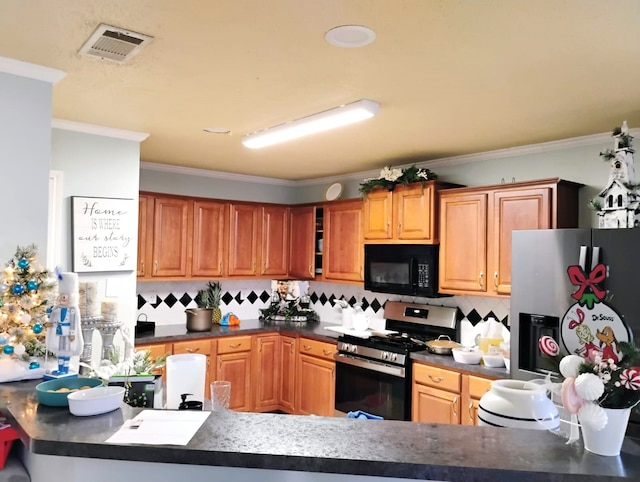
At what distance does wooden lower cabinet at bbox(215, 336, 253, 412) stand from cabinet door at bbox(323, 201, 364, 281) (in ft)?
3.73

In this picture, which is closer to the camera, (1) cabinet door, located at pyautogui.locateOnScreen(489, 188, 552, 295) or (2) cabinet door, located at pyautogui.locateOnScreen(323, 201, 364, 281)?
(1) cabinet door, located at pyautogui.locateOnScreen(489, 188, 552, 295)

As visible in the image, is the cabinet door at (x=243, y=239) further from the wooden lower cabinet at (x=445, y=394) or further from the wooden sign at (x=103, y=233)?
the wooden lower cabinet at (x=445, y=394)

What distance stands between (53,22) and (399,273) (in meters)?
3.24

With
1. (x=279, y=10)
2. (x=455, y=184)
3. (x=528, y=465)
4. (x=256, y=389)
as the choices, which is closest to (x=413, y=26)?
(x=279, y=10)

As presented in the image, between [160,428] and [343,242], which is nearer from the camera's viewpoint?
[160,428]

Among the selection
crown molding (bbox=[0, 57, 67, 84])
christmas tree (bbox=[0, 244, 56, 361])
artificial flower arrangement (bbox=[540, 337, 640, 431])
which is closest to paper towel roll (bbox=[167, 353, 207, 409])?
christmas tree (bbox=[0, 244, 56, 361])

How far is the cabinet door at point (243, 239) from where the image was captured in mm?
5348

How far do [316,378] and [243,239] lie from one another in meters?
1.66

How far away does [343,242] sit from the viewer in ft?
16.9

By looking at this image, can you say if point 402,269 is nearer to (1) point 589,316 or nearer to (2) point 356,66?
(1) point 589,316

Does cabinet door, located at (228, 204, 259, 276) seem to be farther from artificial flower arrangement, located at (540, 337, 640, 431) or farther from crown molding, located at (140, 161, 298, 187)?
artificial flower arrangement, located at (540, 337, 640, 431)

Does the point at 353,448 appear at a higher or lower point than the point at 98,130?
lower

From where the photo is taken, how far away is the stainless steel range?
4.05m

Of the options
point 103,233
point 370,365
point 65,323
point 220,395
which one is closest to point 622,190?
point 370,365
